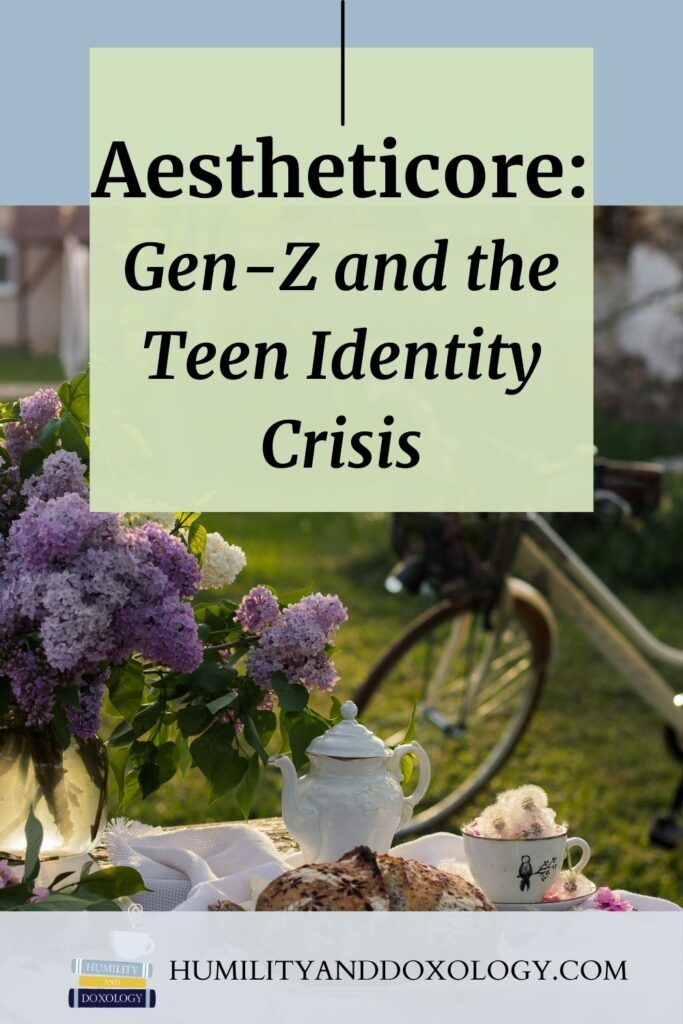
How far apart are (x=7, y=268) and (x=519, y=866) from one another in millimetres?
15464

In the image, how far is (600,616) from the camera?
3352 mm

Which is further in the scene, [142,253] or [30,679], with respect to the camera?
[142,253]

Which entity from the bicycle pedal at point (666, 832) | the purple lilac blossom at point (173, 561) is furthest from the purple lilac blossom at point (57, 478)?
the bicycle pedal at point (666, 832)

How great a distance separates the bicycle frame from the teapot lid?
6.05 ft

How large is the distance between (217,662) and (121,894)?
28 cm

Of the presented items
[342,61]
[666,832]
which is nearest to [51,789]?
[342,61]

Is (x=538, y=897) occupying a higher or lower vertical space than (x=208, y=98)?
lower

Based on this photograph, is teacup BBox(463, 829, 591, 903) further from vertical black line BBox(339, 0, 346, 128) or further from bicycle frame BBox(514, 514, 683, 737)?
bicycle frame BBox(514, 514, 683, 737)

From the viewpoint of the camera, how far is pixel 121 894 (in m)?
1.32

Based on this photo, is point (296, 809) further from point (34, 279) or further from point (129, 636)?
point (34, 279)

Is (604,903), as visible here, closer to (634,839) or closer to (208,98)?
(208,98)
